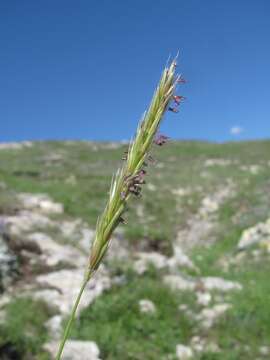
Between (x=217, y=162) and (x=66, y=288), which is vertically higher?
(x=217, y=162)

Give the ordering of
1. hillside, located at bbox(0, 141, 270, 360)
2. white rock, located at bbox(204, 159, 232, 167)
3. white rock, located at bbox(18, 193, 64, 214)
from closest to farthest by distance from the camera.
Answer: hillside, located at bbox(0, 141, 270, 360)
white rock, located at bbox(18, 193, 64, 214)
white rock, located at bbox(204, 159, 232, 167)

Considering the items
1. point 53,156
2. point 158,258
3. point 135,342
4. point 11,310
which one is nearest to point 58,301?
point 11,310

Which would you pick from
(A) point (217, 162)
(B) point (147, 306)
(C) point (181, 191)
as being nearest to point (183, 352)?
(B) point (147, 306)

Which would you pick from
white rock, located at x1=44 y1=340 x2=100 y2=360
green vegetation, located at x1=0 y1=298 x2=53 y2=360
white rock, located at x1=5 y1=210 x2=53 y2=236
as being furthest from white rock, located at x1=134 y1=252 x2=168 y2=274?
white rock, located at x1=44 y1=340 x2=100 y2=360

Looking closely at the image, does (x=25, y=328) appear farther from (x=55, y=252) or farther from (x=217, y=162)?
(x=217, y=162)

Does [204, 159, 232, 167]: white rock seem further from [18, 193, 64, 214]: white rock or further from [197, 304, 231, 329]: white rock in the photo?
[197, 304, 231, 329]: white rock
